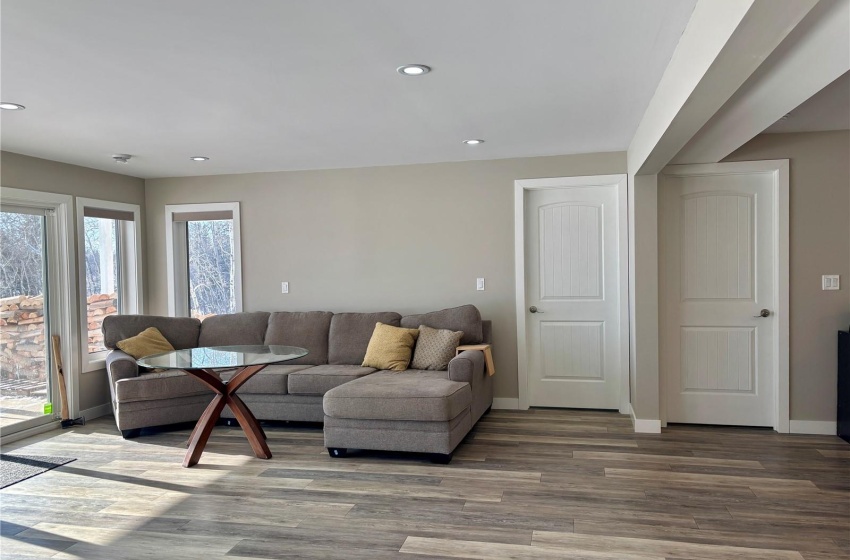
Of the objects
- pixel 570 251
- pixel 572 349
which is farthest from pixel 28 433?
pixel 570 251

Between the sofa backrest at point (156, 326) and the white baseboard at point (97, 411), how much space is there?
24.8 inches

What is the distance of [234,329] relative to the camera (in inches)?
227

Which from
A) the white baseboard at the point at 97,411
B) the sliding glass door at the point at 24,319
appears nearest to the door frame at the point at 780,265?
the sliding glass door at the point at 24,319

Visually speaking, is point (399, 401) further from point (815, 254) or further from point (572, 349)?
point (815, 254)

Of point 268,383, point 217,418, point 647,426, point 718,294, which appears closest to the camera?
point 217,418

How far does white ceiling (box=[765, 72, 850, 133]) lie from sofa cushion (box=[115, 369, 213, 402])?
4.80 m

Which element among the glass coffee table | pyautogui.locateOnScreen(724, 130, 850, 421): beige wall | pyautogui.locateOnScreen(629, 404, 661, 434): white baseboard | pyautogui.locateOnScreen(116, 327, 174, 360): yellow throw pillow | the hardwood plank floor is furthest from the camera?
pyautogui.locateOnScreen(116, 327, 174, 360): yellow throw pillow

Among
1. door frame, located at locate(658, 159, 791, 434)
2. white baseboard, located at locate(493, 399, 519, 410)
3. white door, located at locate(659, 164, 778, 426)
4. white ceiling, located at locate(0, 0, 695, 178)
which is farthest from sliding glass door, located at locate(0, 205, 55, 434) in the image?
door frame, located at locate(658, 159, 791, 434)

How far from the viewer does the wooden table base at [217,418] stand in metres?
4.12

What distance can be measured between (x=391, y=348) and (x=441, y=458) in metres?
1.28

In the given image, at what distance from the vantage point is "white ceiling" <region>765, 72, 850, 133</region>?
3.48 meters

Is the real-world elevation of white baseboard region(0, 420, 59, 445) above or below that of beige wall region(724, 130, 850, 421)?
below

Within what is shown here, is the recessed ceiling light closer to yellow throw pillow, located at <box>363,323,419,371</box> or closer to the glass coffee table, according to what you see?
the glass coffee table

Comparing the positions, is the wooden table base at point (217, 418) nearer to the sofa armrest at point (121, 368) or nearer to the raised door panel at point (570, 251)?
the sofa armrest at point (121, 368)
